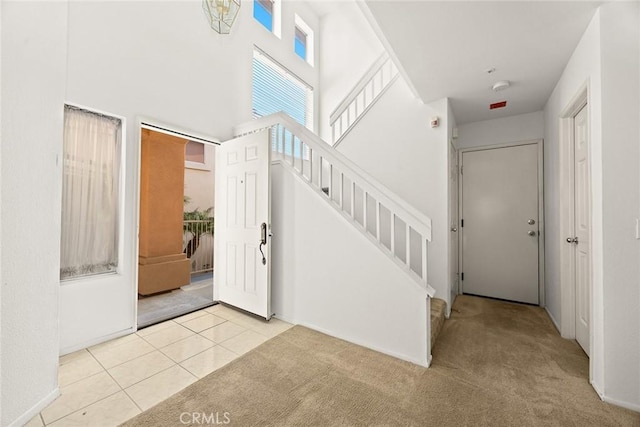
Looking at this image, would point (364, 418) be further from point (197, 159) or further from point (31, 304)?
point (197, 159)

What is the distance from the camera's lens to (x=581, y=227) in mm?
2330

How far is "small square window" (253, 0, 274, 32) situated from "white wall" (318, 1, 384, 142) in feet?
4.49

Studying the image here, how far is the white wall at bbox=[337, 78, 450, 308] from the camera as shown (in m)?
3.02

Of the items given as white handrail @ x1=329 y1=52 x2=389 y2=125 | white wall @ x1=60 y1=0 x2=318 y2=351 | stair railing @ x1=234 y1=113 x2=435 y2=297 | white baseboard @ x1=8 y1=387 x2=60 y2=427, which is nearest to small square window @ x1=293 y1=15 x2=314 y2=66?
white wall @ x1=60 y1=0 x2=318 y2=351

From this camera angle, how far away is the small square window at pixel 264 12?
4.11 metres

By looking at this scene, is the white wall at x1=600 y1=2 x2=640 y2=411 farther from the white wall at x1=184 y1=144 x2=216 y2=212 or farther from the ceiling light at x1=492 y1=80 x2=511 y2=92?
the white wall at x1=184 y1=144 x2=216 y2=212

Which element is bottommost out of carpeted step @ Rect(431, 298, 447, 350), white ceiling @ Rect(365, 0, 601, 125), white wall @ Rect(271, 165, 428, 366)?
carpeted step @ Rect(431, 298, 447, 350)

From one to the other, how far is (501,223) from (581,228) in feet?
4.40

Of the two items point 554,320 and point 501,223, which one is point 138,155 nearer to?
point 501,223

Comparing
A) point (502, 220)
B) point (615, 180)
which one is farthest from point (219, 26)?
point (502, 220)

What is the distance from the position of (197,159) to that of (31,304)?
17.8ft

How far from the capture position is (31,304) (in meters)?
1.46

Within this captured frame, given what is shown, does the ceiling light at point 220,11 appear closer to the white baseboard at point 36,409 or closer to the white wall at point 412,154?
the white wall at point 412,154

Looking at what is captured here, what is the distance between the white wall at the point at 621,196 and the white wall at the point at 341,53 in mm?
3803
